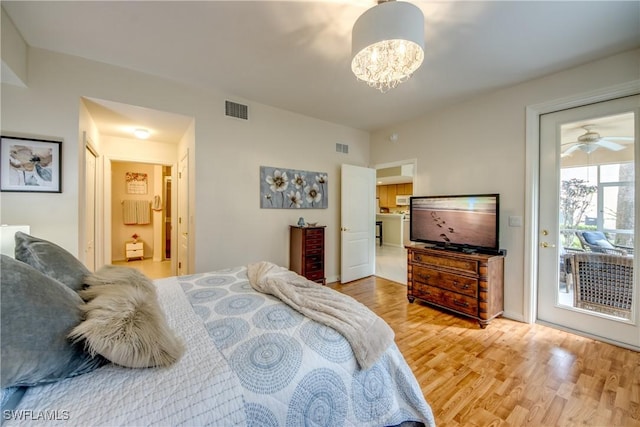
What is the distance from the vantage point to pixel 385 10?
5.01 feet

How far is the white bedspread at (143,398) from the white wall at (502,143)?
3.23m

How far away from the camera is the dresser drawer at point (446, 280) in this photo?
2.69 metres

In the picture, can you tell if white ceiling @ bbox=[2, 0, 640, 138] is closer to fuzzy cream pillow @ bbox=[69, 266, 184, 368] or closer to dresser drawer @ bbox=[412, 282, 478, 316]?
fuzzy cream pillow @ bbox=[69, 266, 184, 368]

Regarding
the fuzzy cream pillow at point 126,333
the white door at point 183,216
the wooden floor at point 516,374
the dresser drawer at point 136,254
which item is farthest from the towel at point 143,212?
the wooden floor at point 516,374

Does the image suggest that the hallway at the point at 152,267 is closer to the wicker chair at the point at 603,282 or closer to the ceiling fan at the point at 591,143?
the wicker chair at the point at 603,282

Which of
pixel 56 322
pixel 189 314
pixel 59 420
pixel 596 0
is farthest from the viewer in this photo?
pixel 596 0

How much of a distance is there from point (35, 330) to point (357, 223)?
3.89 m

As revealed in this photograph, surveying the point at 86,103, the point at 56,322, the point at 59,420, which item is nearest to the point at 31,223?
the point at 86,103

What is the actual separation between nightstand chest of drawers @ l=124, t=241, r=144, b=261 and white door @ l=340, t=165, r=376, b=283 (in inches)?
199

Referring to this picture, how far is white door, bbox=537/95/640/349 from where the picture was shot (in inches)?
87.7

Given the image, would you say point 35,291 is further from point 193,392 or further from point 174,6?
point 174,6

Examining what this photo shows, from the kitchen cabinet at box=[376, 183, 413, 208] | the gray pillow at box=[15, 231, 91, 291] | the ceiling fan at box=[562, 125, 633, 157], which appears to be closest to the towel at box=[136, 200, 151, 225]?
the gray pillow at box=[15, 231, 91, 291]

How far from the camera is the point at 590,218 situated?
95.8 inches

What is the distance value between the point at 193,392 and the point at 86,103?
3120 millimetres
